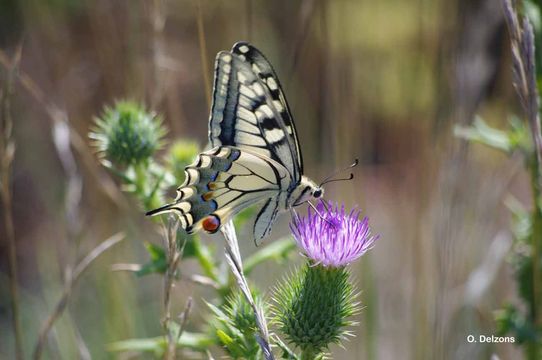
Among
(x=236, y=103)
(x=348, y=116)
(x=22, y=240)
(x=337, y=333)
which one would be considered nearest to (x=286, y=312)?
(x=337, y=333)

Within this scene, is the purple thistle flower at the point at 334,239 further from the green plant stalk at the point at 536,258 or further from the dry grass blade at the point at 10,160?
the dry grass blade at the point at 10,160

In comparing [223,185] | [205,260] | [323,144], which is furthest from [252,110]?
[323,144]

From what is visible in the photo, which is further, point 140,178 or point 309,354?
point 140,178

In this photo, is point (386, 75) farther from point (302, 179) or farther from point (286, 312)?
point (286, 312)

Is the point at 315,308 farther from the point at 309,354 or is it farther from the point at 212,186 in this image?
the point at 212,186

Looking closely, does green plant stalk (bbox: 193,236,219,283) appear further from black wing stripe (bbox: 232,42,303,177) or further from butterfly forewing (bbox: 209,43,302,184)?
black wing stripe (bbox: 232,42,303,177)

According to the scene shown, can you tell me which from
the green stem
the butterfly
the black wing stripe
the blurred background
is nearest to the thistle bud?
the green stem

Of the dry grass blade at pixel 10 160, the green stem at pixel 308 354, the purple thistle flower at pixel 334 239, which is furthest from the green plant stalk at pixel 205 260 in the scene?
the dry grass blade at pixel 10 160
